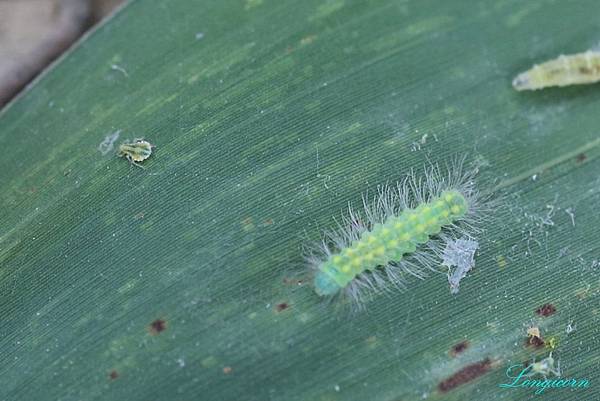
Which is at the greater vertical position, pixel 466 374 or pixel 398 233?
pixel 398 233

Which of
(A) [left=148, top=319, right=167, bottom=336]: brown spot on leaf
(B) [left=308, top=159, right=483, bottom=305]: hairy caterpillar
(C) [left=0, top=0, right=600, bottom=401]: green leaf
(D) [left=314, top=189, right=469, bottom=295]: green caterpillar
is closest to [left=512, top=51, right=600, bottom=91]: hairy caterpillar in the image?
(C) [left=0, top=0, right=600, bottom=401]: green leaf

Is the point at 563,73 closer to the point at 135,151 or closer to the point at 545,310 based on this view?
the point at 545,310

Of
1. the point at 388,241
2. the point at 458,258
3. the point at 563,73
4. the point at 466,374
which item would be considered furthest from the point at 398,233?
the point at 563,73

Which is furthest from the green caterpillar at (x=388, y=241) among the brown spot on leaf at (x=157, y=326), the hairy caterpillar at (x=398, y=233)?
the brown spot on leaf at (x=157, y=326)

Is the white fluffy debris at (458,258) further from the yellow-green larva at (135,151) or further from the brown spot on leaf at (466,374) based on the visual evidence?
the yellow-green larva at (135,151)

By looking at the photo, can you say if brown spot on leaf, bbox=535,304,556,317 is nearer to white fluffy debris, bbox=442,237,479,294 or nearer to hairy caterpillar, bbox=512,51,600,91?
white fluffy debris, bbox=442,237,479,294

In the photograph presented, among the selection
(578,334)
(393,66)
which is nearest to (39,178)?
(393,66)
